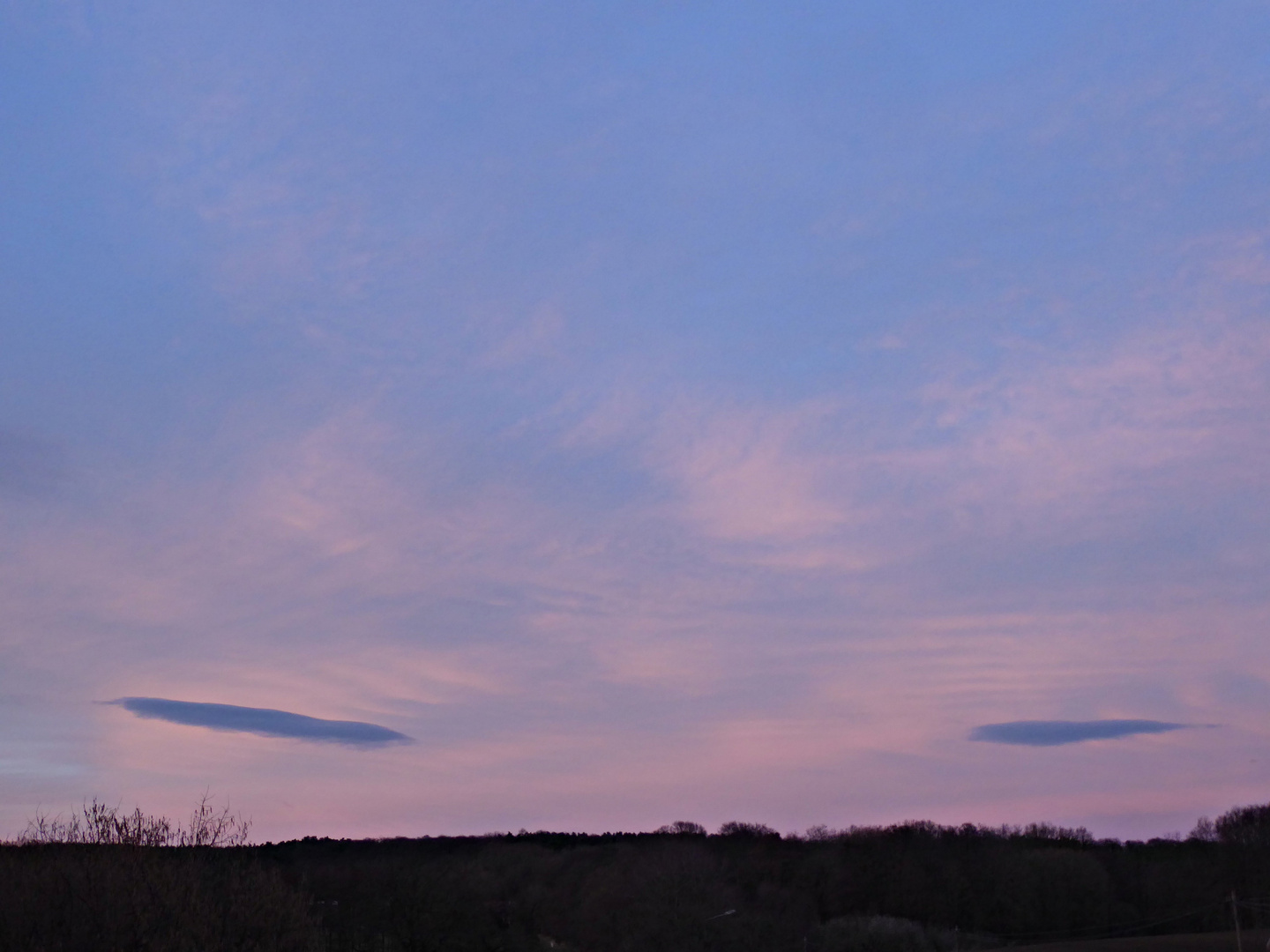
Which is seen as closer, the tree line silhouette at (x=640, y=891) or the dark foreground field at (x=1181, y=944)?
the tree line silhouette at (x=640, y=891)

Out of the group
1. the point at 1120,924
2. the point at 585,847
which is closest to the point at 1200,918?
the point at 1120,924

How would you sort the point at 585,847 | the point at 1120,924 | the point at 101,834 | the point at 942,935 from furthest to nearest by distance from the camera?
the point at 585,847
the point at 1120,924
the point at 942,935
the point at 101,834

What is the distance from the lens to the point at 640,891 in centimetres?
10462

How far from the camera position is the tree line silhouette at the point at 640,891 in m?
37.3

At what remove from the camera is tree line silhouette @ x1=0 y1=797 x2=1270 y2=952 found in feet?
123

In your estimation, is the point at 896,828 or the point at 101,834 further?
the point at 896,828

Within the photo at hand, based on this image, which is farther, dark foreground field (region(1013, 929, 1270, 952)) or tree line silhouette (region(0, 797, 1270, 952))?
dark foreground field (region(1013, 929, 1270, 952))

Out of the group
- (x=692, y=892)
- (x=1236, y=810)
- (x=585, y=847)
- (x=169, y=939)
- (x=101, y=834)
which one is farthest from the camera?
(x=585, y=847)

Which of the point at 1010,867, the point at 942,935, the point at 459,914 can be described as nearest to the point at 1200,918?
the point at 1010,867

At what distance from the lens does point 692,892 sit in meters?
102

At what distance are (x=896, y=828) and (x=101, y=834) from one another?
13356 cm

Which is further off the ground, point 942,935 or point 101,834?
point 101,834

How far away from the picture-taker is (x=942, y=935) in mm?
118875

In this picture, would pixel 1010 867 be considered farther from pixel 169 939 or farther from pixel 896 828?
pixel 169 939
